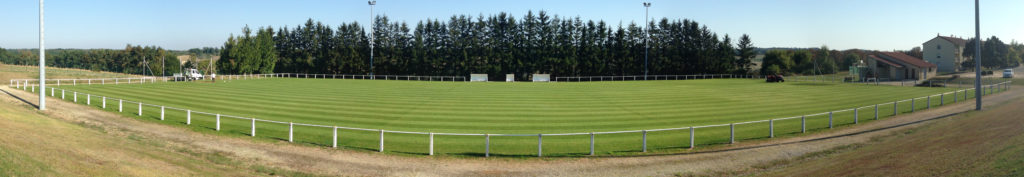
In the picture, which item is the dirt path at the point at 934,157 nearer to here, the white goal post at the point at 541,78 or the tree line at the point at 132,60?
the white goal post at the point at 541,78

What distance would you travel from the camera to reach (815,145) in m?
17.0

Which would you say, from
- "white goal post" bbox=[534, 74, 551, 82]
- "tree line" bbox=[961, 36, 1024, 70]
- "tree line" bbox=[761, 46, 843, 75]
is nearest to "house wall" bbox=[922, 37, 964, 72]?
"tree line" bbox=[961, 36, 1024, 70]

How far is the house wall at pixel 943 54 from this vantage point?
334 ft

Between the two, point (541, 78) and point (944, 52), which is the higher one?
point (944, 52)

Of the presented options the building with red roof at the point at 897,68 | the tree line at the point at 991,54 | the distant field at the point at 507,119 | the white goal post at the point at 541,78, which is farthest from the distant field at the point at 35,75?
the tree line at the point at 991,54

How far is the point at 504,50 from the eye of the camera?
307 ft

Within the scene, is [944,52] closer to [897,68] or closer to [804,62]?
[804,62]

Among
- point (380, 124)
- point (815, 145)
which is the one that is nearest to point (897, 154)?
point (815, 145)

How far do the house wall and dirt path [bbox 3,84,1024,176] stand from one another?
347 feet

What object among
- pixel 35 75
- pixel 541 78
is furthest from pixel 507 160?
pixel 35 75

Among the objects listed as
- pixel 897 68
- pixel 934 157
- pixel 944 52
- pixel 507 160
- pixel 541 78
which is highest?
pixel 944 52

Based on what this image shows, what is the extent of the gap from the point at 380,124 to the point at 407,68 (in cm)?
7436

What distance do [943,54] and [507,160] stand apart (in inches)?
4650

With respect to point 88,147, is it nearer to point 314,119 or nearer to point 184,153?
point 184,153
